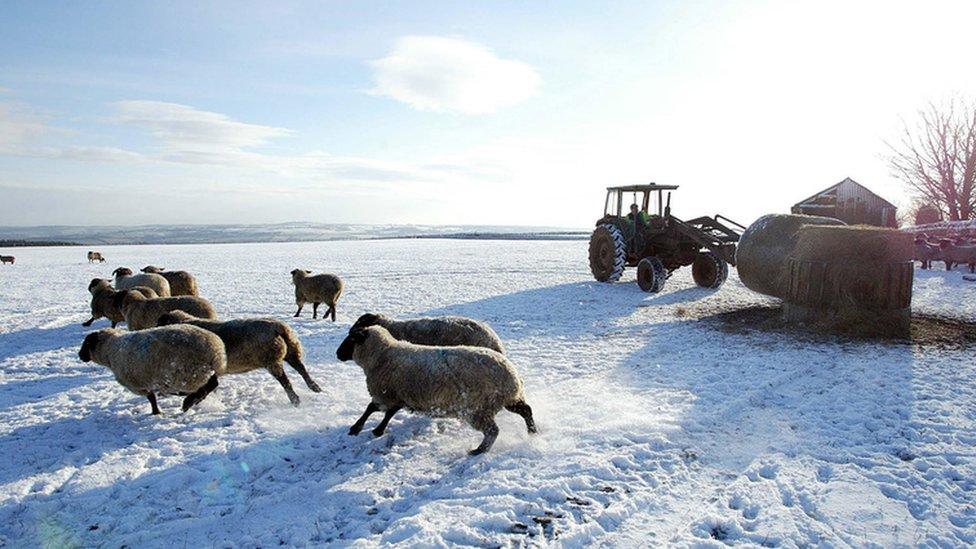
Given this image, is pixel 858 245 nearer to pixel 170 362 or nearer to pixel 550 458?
pixel 550 458

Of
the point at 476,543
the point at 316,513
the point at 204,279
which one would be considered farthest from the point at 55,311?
the point at 476,543

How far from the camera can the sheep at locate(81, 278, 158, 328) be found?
35.1 ft

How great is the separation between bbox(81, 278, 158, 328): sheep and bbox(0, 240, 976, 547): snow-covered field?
158 centimetres

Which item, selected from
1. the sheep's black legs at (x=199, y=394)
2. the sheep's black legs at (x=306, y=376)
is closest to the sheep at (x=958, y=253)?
the sheep's black legs at (x=306, y=376)

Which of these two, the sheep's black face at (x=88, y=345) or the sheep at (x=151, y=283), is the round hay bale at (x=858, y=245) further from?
the sheep at (x=151, y=283)

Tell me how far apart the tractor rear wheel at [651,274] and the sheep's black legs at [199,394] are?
13.0 m

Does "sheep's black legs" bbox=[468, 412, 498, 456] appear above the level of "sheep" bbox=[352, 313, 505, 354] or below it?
below

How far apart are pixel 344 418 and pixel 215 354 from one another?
5.76ft

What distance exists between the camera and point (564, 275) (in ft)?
76.0

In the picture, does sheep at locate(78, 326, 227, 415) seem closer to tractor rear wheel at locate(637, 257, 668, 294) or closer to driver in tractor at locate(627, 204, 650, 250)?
tractor rear wheel at locate(637, 257, 668, 294)

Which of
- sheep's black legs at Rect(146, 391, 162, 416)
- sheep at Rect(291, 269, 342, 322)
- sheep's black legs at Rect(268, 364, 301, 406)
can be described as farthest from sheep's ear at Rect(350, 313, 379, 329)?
sheep at Rect(291, 269, 342, 322)

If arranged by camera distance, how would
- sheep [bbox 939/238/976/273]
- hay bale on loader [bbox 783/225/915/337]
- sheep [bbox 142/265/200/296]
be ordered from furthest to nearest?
sheep [bbox 939/238/976/273] < sheep [bbox 142/265/200/296] < hay bale on loader [bbox 783/225/915/337]

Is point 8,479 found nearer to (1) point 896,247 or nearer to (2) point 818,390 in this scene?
(2) point 818,390

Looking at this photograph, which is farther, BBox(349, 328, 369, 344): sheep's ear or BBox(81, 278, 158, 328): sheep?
BBox(81, 278, 158, 328): sheep
